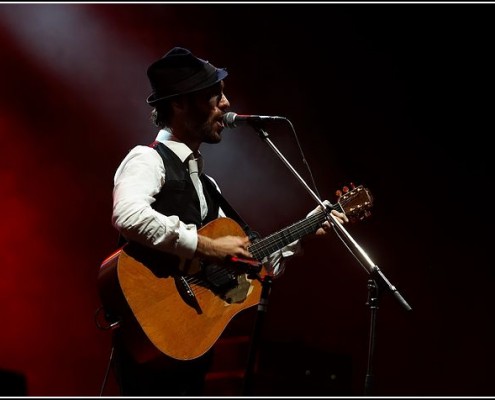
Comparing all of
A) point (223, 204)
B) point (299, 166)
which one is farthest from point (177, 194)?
point (299, 166)

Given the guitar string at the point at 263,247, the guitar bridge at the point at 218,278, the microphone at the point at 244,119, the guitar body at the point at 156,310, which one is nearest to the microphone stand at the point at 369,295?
the microphone at the point at 244,119

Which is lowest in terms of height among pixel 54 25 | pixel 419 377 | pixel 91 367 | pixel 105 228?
pixel 419 377

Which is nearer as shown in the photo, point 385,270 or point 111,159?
point 111,159

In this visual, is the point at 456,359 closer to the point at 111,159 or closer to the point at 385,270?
the point at 385,270

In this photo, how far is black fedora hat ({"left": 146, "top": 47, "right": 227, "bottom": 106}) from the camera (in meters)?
3.00

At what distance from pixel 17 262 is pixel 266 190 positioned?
88.1 inches

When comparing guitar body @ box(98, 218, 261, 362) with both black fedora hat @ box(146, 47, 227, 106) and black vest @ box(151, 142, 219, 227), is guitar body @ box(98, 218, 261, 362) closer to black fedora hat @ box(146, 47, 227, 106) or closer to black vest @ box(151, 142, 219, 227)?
black vest @ box(151, 142, 219, 227)

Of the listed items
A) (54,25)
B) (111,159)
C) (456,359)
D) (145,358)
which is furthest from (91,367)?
(456,359)

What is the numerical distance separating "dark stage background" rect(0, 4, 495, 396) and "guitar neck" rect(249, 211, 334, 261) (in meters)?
1.67

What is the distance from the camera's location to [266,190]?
5.52m

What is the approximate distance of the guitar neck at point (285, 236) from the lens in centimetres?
299

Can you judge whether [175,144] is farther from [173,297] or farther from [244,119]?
[173,297]

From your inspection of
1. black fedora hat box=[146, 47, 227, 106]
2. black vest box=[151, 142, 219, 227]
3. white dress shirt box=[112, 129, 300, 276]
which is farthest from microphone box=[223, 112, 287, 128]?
white dress shirt box=[112, 129, 300, 276]

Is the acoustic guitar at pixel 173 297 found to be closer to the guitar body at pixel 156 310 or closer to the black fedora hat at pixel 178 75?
the guitar body at pixel 156 310
